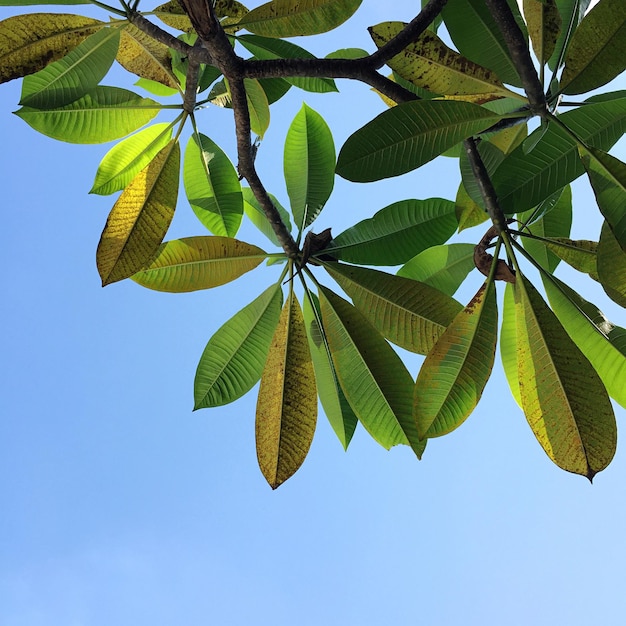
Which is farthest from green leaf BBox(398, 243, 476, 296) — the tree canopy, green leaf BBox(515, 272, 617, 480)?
green leaf BBox(515, 272, 617, 480)

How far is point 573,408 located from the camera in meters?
1.04

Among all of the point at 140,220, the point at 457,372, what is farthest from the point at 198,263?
the point at 457,372

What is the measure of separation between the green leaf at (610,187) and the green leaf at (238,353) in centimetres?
65

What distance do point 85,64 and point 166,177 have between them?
0.24 meters

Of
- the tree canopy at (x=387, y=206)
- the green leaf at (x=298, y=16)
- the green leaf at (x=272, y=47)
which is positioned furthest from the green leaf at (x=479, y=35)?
the green leaf at (x=272, y=47)

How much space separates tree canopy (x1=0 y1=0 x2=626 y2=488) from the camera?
1027mm

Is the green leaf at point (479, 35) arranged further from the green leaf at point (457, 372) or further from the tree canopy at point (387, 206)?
the green leaf at point (457, 372)

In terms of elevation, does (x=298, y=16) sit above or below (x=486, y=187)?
above

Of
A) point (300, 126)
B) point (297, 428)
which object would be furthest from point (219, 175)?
point (297, 428)

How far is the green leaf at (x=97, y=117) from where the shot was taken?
4.31 ft

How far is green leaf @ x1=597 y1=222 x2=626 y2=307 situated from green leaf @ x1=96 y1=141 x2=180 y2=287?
0.71 metres

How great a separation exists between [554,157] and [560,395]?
0.38m

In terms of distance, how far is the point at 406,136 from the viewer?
1.04m

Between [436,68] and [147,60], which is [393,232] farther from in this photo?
[147,60]
